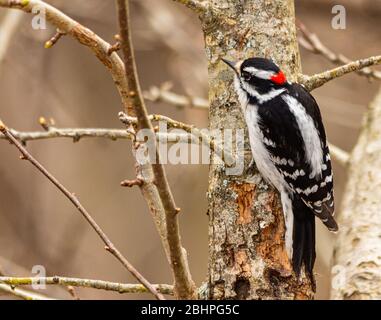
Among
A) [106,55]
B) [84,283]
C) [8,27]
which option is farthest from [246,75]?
[8,27]

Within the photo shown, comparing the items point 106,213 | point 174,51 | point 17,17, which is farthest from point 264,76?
point 106,213

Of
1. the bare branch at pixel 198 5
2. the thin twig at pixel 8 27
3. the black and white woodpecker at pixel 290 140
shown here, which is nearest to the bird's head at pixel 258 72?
the black and white woodpecker at pixel 290 140

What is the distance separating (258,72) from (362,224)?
3.90ft

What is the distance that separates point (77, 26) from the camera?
2850 millimetres

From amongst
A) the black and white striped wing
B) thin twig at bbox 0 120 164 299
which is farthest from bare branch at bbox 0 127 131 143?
thin twig at bbox 0 120 164 299

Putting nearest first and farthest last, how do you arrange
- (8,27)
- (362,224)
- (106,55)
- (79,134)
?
(106,55)
(79,134)
(362,224)
(8,27)

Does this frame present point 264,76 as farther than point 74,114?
No

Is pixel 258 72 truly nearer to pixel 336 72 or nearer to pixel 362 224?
pixel 336 72

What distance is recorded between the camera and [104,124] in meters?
7.15

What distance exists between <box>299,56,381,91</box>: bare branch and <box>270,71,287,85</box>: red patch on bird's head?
8cm

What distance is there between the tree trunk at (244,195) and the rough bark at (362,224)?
75 cm

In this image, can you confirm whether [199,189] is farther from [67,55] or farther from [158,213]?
[158,213]

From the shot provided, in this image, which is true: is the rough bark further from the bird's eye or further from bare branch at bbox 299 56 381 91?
the bird's eye

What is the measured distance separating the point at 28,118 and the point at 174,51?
1505 millimetres
